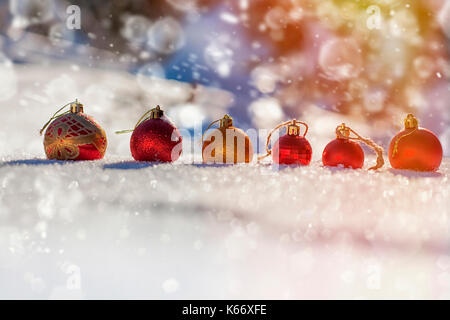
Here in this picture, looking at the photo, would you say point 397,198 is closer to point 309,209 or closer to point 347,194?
point 347,194

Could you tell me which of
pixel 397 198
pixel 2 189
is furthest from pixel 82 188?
pixel 397 198

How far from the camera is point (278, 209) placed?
162cm

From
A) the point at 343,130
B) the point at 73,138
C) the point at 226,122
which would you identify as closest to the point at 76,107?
the point at 73,138

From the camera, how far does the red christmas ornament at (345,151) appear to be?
107 inches

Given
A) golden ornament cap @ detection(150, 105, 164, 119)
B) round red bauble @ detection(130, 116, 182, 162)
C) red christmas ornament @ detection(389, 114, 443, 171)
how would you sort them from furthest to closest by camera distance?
1. golden ornament cap @ detection(150, 105, 164, 119)
2. round red bauble @ detection(130, 116, 182, 162)
3. red christmas ornament @ detection(389, 114, 443, 171)

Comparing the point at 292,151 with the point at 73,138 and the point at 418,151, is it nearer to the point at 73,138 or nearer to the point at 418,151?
the point at 418,151

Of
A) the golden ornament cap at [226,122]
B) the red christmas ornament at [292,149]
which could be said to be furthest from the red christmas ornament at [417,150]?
the golden ornament cap at [226,122]

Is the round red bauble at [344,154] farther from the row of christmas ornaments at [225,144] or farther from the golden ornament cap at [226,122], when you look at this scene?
the golden ornament cap at [226,122]

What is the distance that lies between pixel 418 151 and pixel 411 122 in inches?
8.6

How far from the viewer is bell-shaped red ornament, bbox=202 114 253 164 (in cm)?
282

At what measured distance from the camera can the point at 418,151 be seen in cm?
263

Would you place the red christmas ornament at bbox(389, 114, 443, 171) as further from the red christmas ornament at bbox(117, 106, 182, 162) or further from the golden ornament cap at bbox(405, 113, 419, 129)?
the red christmas ornament at bbox(117, 106, 182, 162)

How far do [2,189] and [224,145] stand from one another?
1.36 meters

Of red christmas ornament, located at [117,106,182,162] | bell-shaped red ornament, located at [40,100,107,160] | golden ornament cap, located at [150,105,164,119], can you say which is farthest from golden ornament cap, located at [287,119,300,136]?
bell-shaped red ornament, located at [40,100,107,160]
